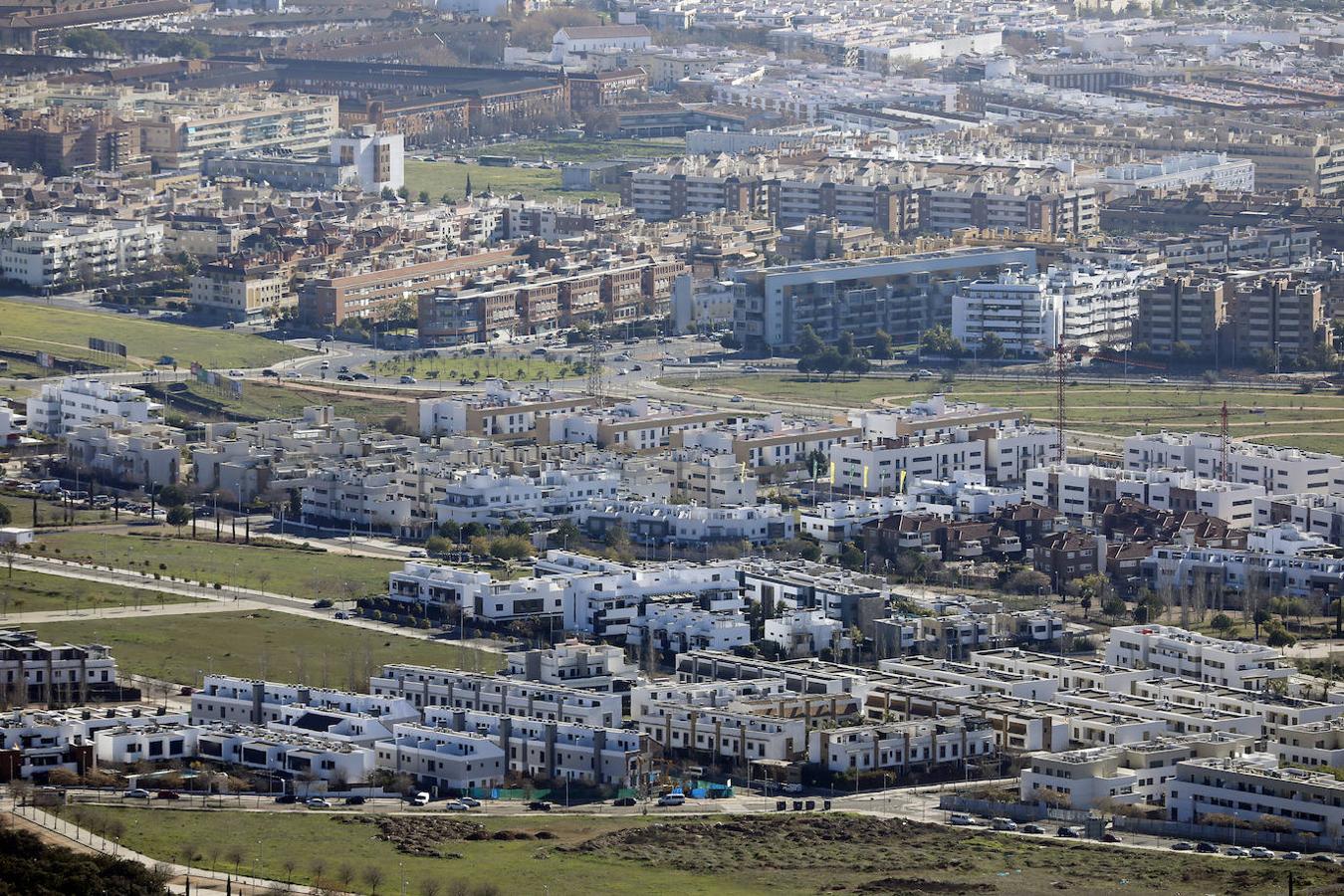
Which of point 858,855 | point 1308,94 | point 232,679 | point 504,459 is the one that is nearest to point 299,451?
point 504,459

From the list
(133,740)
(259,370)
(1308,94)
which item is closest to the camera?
(133,740)

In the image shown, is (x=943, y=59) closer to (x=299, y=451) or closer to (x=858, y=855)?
(x=299, y=451)

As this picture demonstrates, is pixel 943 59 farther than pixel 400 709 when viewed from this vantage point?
Yes

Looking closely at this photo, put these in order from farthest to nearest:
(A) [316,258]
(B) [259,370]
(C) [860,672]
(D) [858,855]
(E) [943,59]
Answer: (E) [943,59]
(A) [316,258]
(B) [259,370]
(C) [860,672]
(D) [858,855]

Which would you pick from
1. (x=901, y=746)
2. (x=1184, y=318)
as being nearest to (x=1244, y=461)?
(x=1184, y=318)

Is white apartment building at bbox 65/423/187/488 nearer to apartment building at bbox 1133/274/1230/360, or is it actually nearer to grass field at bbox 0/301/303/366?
grass field at bbox 0/301/303/366

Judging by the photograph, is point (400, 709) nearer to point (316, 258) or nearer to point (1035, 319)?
point (1035, 319)

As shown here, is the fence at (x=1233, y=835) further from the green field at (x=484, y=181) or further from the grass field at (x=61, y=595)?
the green field at (x=484, y=181)
